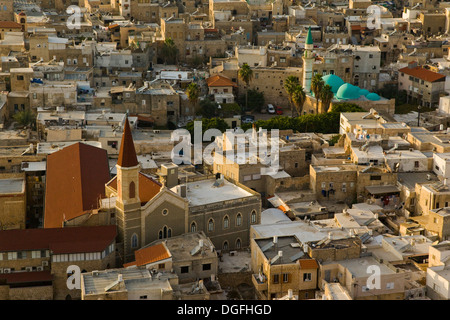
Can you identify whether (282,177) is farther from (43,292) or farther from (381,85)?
(381,85)

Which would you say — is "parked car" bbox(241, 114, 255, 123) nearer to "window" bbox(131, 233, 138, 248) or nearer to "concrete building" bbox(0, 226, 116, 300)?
"window" bbox(131, 233, 138, 248)

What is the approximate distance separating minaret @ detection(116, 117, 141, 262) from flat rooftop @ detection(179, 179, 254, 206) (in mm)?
4852

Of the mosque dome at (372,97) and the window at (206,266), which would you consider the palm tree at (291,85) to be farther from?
the window at (206,266)

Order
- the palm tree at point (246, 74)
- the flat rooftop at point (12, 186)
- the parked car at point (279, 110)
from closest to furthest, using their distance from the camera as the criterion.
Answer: the flat rooftop at point (12, 186) < the parked car at point (279, 110) < the palm tree at point (246, 74)

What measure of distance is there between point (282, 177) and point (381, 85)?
3671 centimetres

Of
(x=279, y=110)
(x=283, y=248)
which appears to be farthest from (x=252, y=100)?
(x=283, y=248)

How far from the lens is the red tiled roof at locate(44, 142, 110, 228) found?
70438mm

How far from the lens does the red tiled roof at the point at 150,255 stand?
63.5 metres

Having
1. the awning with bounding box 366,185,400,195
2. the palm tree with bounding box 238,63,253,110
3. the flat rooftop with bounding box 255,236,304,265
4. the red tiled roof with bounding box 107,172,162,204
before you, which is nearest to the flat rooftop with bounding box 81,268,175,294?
the flat rooftop with bounding box 255,236,304,265

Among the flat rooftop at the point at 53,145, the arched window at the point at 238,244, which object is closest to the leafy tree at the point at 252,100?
the flat rooftop at the point at 53,145

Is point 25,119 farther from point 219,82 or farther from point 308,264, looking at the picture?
point 308,264

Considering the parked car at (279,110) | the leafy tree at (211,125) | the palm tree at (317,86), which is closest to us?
the leafy tree at (211,125)

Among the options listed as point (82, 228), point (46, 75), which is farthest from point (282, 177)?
point (46, 75)

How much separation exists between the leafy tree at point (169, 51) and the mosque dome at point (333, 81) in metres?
20.9
